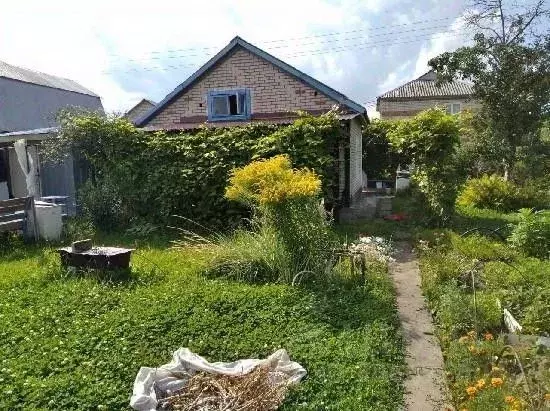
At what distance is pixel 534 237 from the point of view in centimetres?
779

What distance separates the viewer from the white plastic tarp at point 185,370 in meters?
3.86

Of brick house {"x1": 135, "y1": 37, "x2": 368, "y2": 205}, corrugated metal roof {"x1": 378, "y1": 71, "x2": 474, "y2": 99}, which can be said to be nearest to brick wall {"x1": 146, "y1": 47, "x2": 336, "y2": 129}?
brick house {"x1": 135, "y1": 37, "x2": 368, "y2": 205}

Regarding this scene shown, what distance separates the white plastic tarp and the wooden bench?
21.3 ft

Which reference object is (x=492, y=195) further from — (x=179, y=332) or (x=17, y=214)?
(x=17, y=214)

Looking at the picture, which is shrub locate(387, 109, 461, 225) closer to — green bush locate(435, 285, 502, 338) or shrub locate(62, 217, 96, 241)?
green bush locate(435, 285, 502, 338)

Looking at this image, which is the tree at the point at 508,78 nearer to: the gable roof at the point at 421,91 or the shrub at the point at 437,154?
the shrub at the point at 437,154

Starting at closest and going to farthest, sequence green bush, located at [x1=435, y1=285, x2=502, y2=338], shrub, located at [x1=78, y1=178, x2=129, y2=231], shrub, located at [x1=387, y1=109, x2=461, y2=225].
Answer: green bush, located at [x1=435, y1=285, x2=502, y2=338], shrub, located at [x1=387, y1=109, x2=461, y2=225], shrub, located at [x1=78, y1=178, x2=129, y2=231]

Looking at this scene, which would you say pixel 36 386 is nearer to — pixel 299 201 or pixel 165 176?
pixel 299 201

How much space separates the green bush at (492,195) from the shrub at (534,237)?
5.41 meters

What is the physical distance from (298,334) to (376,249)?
3.93m

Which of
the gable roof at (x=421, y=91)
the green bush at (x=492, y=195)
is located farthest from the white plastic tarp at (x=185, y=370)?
the gable roof at (x=421, y=91)

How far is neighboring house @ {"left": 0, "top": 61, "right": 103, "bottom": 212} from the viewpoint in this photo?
40.1ft

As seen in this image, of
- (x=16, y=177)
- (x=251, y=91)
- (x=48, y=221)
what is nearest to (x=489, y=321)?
(x=48, y=221)

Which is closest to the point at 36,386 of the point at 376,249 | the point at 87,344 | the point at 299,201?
the point at 87,344
